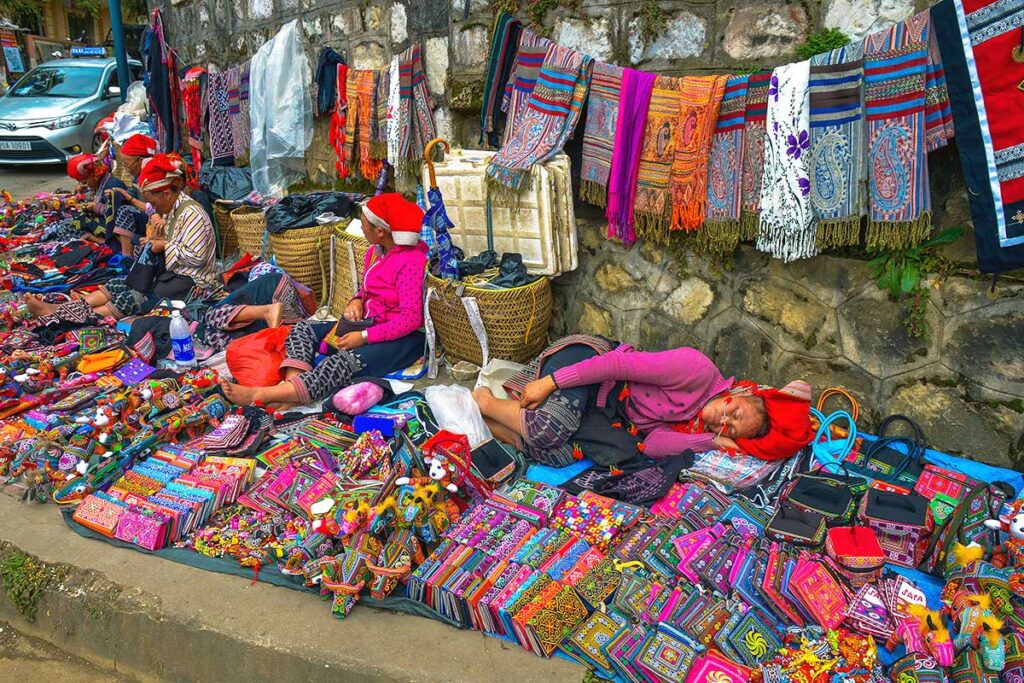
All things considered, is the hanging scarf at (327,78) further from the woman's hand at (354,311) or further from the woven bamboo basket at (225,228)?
the woman's hand at (354,311)

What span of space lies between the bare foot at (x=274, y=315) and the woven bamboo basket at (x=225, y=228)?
6.26 ft

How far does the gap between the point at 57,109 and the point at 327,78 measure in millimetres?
7444

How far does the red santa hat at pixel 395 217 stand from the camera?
15.1ft

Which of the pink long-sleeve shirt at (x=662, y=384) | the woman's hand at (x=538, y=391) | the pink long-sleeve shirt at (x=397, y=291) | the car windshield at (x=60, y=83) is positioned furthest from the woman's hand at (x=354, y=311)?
the car windshield at (x=60, y=83)

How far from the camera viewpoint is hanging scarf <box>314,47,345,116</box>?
625cm

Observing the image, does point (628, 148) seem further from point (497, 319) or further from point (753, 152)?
point (497, 319)

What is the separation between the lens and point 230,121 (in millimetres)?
7500

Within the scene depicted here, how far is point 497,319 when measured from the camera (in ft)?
14.2

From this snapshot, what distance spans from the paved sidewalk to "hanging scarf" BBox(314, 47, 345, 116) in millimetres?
4346

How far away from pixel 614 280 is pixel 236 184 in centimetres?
434

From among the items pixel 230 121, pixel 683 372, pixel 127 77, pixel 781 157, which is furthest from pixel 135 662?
pixel 127 77

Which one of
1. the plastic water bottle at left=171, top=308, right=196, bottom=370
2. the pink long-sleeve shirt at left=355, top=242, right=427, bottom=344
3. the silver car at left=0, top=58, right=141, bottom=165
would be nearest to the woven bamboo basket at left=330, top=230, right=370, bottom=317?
the pink long-sleeve shirt at left=355, top=242, right=427, bottom=344

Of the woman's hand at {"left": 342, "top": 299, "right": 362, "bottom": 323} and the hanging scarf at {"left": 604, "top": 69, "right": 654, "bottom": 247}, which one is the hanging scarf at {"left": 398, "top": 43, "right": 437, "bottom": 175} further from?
the hanging scarf at {"left": 604, "top": 69, "right": 654, "bottom": 247}

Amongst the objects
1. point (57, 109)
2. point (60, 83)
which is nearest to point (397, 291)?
point (57, 109)
